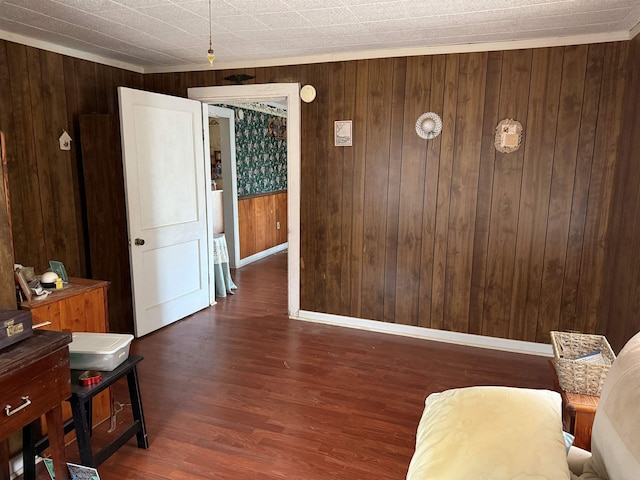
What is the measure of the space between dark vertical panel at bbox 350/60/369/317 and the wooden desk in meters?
2.53

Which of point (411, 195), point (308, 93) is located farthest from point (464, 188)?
point (308, 93)

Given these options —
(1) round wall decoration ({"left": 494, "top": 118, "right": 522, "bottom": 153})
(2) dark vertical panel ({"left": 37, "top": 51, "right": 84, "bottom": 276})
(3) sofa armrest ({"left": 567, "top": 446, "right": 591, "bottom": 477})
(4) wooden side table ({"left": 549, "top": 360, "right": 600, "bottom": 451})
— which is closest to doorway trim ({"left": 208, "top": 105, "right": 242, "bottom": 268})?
(2) dark vertical panel ({"left": 37, "top": 51, "right": 84, "bottom": 276})

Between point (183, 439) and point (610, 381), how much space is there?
77.5 inches

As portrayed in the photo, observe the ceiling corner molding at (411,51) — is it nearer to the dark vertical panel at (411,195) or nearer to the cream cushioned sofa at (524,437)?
the dark vertical panel at (411,195)

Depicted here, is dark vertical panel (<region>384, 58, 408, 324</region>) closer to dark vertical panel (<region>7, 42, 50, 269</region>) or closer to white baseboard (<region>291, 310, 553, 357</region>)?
white baseboard (<region>291, 310, 553, 357</region>)

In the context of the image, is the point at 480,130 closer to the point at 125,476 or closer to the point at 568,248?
the point at 568,248

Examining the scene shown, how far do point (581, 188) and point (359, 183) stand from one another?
63.7 inches

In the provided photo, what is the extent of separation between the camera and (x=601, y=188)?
317 cm

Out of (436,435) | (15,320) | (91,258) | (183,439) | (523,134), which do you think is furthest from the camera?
(91,258)

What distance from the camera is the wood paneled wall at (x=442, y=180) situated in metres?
3.16

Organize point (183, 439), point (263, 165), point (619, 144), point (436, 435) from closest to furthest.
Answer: point (436, 435) → point (183, 439) → point (619, 144) → point (263, 165)

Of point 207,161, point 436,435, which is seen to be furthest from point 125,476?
point 207,161

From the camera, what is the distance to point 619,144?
3.06 metres

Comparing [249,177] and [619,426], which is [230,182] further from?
[619,426]
